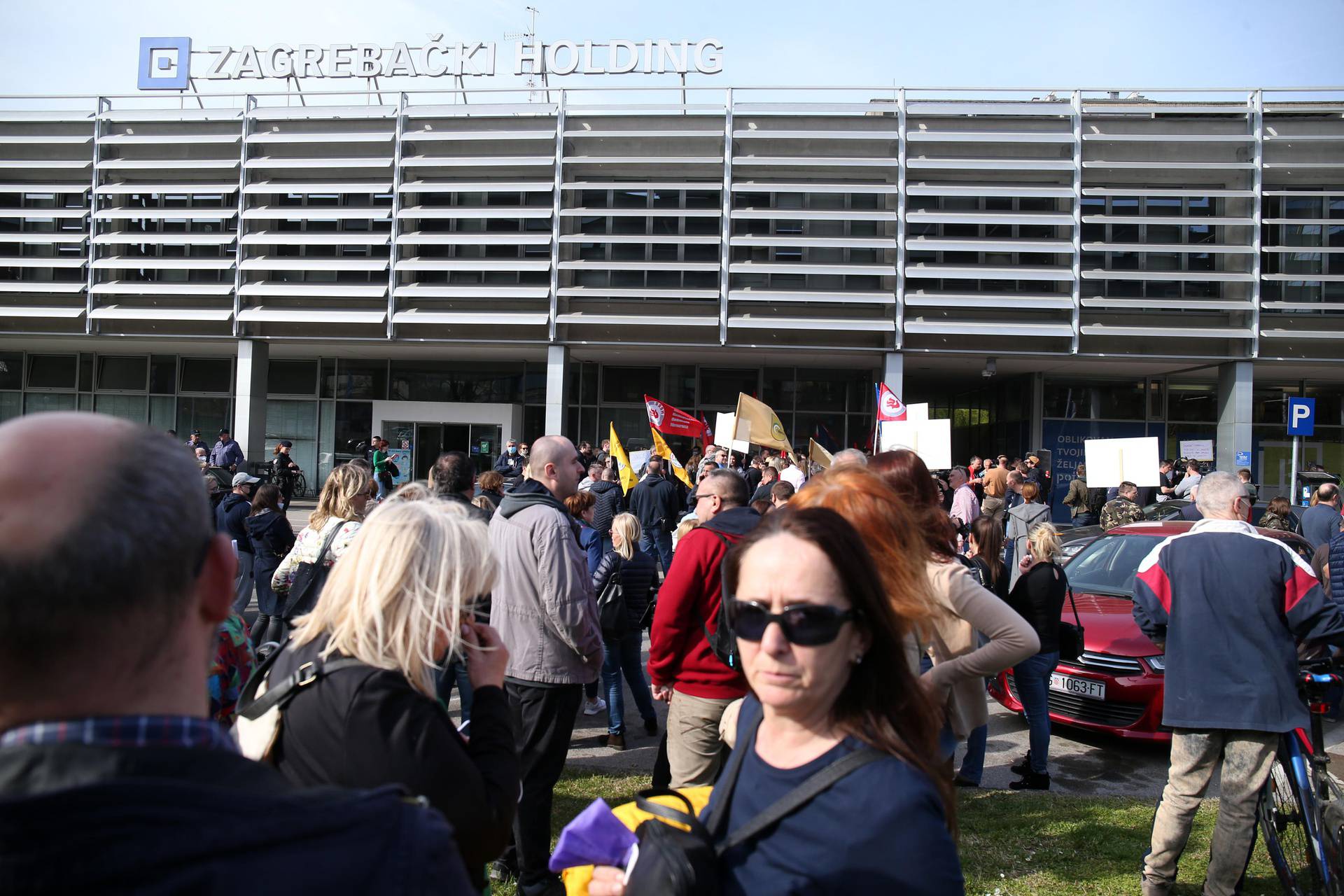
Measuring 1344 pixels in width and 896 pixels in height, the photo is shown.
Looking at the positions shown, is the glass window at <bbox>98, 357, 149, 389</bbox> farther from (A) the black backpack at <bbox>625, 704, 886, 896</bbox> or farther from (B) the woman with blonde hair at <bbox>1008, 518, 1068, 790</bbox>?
(A) the black backpack at <bbox>625, 704, 886, 896</bbox>

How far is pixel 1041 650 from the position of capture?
605 cm

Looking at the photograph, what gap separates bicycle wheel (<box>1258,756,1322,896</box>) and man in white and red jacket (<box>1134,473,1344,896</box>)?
15 centimetres

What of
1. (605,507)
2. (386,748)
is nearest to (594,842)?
(386,748)

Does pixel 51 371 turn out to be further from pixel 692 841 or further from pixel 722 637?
pixel 692 841

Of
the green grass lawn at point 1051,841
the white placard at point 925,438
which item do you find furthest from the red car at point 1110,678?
the white placard at point 925,438

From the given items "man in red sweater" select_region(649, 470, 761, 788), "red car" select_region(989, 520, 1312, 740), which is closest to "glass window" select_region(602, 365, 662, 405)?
"red car" select_region(989, 520, 1312, 740)

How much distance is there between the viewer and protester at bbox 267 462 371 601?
5.53 m

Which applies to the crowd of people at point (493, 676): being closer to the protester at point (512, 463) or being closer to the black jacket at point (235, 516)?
the black jacket at point (235, 516)

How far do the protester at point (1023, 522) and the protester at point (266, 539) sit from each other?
25.4ft

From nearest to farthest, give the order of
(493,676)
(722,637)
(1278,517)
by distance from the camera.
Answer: (493,676), (722,637), (1278,517)

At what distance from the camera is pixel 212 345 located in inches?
1067

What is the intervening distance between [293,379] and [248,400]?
4.00 metres

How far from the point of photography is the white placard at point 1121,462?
39.5 feet

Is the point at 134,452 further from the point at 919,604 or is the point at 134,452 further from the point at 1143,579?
the point at 1143,579
